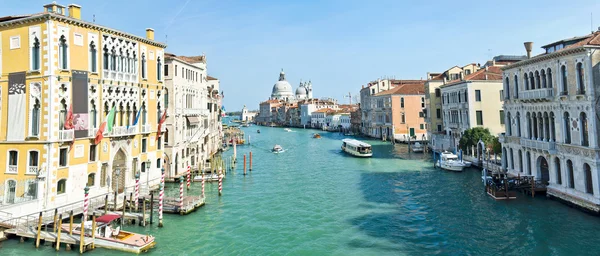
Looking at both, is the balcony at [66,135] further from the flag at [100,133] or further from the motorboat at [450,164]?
the motorboat at [450,164]

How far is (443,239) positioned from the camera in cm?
1298

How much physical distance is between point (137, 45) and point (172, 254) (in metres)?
11.2

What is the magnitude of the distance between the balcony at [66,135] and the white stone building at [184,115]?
8091 mm

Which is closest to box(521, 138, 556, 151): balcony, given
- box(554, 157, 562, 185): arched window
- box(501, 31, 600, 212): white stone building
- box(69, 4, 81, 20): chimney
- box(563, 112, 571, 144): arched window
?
box(501, 31, 600, 212): white stone building

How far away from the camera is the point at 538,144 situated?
1752 centimetres

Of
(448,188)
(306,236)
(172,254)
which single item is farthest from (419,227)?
(172,254)

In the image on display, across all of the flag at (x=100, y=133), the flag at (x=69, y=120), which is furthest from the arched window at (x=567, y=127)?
the flag at (x=69, y=120)

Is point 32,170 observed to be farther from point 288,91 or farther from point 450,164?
point 288,91

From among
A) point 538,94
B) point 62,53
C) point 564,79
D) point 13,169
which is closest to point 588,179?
point 564,79

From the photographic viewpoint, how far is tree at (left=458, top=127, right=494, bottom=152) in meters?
→ 26.5

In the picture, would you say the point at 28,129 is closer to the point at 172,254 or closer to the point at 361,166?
the point at 172,254

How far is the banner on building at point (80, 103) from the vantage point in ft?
49.3

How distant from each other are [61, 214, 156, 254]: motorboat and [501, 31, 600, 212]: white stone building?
16150mm

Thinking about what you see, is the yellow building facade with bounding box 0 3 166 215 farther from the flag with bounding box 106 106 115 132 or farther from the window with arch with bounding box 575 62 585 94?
the window with arch with bounding box 575 62 585 94
